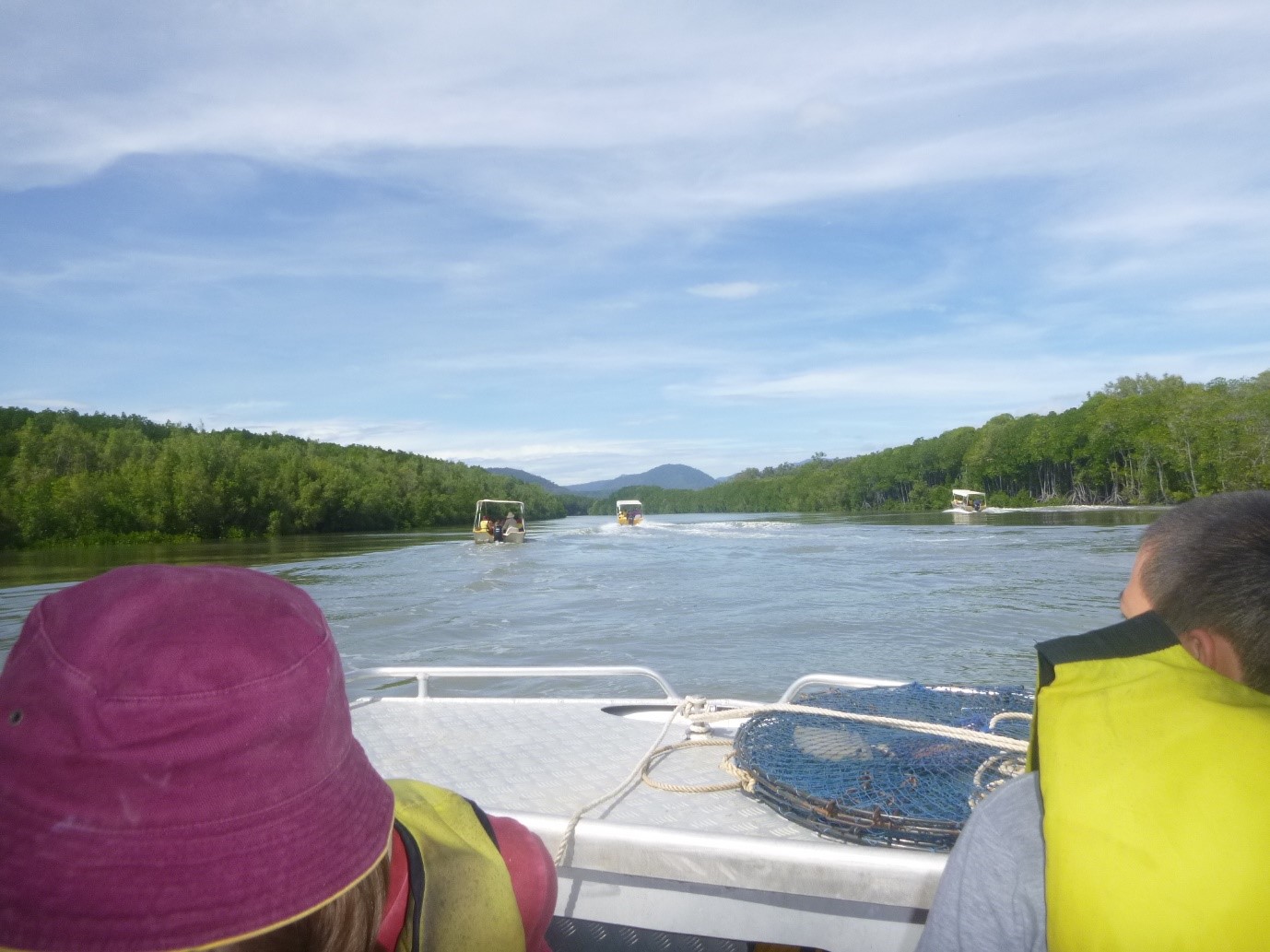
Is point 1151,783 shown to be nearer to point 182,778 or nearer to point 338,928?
point 338,928

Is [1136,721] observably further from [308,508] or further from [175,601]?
[308,508]

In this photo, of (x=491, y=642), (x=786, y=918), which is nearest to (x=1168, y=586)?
(x=786, y=918)

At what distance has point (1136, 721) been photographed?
1216 mm

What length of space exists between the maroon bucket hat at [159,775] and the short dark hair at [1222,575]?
4.02ft

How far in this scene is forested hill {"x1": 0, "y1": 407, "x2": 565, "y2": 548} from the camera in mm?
57156

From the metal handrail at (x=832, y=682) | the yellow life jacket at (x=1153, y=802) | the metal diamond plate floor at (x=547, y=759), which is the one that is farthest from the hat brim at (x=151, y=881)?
the metal handrail at (x=832, y=682)

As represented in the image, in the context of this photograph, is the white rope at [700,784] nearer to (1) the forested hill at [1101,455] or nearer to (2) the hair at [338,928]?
(2) the hair at [338,928]

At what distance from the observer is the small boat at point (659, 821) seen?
2.06 meters

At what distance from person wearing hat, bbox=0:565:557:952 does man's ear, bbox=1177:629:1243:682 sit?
3.88 feet

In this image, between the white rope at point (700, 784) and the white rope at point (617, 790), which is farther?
the white rope at point (700, 784)

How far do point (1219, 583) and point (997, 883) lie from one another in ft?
1.80

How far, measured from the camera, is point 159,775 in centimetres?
74

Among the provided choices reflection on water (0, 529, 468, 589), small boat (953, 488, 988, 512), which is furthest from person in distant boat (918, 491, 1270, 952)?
small boat (953, 488, 988, 512)

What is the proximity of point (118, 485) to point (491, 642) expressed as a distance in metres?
57.9
